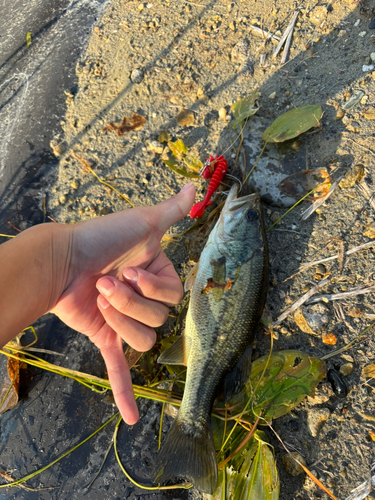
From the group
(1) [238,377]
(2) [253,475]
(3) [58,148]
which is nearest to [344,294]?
(1) [238,377]

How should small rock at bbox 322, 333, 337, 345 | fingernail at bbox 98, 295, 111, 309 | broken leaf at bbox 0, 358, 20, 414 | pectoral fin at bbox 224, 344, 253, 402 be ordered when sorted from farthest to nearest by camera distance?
broken leaf at bbox 0, 358, 20, 414 < small rock at bbox 322, 333, 337, 345 < pectoral fin at bbox 224, 344, 253, 402 < fingernail at bbox 98, 295, 111, 309

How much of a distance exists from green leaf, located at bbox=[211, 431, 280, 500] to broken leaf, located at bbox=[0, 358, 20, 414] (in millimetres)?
2118

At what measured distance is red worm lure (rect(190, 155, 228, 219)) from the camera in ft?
10.2

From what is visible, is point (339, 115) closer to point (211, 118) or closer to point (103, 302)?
point (211, 118)

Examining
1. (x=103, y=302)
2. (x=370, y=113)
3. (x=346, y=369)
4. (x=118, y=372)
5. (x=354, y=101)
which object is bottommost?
(x=346, y=369)

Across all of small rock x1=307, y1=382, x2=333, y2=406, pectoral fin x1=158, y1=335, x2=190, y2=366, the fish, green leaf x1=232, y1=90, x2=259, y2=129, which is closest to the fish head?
the fish

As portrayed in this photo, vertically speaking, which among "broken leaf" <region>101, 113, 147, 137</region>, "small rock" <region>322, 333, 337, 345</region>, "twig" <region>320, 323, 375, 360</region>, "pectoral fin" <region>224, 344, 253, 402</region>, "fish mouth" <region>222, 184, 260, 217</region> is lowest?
"twig" <region>320, 323, 375, 360</region>

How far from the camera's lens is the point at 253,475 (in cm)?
256

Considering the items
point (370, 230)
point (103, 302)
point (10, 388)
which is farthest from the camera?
point (10, 388)

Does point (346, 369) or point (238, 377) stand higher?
point (238, 377)

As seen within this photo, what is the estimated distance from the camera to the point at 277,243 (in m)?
3.16

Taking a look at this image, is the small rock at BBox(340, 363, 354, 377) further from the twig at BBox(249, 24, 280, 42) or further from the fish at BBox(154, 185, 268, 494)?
the twig at BBox(249, 24, 280, 42)

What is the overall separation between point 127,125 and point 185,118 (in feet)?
2.38

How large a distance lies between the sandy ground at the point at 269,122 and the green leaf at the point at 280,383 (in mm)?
165
